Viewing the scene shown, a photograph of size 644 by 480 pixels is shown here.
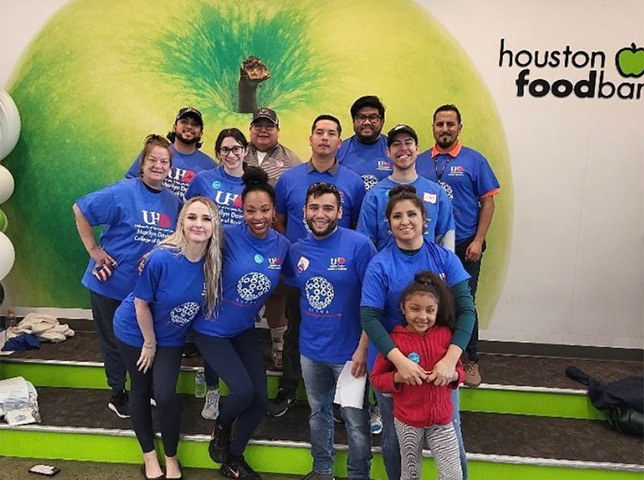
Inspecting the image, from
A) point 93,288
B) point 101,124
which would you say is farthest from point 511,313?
point 101,124

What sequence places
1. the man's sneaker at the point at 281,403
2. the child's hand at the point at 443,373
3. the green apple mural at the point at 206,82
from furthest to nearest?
the green apple mural at the point at 206,82 < the man's sneaker at the point at 281,403 < the child's hand at the point at 443,373

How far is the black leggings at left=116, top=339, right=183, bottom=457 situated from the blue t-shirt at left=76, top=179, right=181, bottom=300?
37 centimetres

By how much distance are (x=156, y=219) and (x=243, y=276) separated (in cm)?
63

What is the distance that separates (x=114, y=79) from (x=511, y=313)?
331 centimetres

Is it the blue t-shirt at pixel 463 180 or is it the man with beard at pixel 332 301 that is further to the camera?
the blue t-shirt at pixel 463 180

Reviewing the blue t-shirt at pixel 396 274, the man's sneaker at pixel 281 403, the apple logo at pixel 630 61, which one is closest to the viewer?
the blue t-shirt at pixel 396 274

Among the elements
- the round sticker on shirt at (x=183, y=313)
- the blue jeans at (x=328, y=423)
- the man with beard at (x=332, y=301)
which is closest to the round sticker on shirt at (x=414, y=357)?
the man with beard at (x=332, y=301)

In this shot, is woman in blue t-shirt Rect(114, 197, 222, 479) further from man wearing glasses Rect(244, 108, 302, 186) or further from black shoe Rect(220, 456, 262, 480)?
man wearing glasses Rect(244, 108, 302, 186)

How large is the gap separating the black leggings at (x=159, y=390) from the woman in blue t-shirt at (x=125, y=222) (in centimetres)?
37

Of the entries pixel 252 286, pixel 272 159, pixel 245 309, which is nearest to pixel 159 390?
pixel 245 309

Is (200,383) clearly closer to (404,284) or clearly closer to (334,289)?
(334,289)

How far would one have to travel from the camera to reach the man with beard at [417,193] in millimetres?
2455

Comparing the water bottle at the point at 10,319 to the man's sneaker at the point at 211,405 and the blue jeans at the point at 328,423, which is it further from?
the blue jeans at the point at 328,423

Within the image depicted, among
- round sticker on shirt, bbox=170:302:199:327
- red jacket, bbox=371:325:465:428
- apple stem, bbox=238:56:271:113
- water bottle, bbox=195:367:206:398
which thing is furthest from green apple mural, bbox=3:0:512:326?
red jacket, bbox=371:325:465:428
